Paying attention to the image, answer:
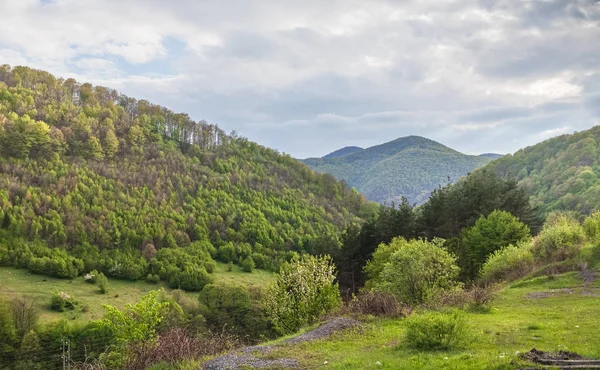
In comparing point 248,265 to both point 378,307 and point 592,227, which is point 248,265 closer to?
point 592,227

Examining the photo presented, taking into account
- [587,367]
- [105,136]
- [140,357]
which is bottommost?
[140,357]

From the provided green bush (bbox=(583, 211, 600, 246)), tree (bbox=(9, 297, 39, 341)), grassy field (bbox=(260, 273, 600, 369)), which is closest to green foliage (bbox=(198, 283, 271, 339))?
tree (bbox=(9, 297, 39, 341))

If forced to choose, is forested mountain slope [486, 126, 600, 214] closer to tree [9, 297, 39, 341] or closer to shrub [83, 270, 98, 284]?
tree [9, 297, 39, 341]

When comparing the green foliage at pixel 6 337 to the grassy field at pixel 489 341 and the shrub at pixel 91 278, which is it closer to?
the shrub at pixel 91 278

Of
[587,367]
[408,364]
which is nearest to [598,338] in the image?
[587,367]

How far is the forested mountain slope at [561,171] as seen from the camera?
4586 inches

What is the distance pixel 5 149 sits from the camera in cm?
14338

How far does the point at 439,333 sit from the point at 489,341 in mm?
2205

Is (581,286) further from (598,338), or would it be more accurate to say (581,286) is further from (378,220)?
(378,220)

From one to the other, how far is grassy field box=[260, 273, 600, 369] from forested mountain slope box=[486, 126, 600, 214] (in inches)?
3005

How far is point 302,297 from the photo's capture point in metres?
36.8

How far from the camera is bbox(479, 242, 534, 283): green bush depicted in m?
31.7

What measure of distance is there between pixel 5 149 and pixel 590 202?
592ft

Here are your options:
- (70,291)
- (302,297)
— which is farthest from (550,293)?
(70,291)
